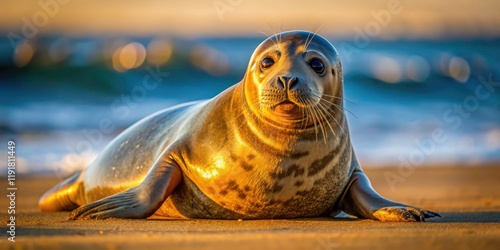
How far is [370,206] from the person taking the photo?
227 inches

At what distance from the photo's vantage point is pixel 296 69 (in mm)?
5520

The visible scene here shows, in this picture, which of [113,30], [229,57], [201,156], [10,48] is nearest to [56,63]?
[10,48]

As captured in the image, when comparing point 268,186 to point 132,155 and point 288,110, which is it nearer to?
point 288,110

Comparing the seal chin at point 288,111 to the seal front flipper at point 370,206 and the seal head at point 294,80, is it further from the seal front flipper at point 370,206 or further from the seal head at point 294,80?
the seal front flipper at point 370,206

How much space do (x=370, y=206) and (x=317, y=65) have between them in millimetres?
954

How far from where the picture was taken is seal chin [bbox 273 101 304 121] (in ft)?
17.5

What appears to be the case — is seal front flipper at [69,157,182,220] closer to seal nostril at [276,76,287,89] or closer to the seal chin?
the seal chin

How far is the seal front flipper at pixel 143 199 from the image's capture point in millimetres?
5707

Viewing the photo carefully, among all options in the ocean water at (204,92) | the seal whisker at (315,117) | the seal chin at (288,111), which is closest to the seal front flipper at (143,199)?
the seal chin at (288,111)

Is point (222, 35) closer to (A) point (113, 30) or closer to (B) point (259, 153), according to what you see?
(A) point (113, 30)

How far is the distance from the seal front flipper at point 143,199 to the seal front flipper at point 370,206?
113 cm

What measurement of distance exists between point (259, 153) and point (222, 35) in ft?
111

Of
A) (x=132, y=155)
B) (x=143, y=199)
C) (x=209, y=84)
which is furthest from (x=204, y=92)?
(x=143, y=199)

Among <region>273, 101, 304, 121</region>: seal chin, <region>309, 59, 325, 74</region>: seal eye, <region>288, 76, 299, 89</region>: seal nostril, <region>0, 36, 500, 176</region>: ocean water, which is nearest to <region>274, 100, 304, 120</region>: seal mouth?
<region>273, 101, 304, 121</region>: seal chin
